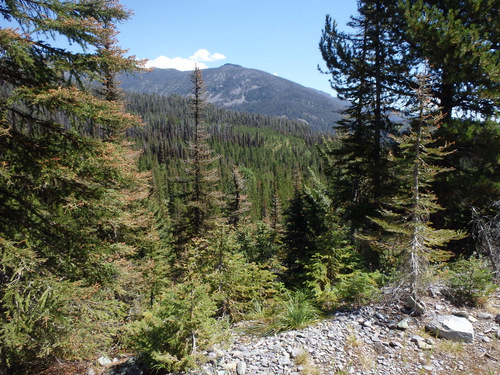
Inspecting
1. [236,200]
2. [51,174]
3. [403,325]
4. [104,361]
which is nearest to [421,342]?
[403,325]

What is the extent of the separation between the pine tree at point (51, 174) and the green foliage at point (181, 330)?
129cm

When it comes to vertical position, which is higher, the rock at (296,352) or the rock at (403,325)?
the rock at (403,325)

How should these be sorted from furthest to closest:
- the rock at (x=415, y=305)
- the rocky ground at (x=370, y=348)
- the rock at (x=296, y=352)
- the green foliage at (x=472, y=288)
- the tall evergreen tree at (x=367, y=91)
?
the tall evergreen tree at (x=367, y=91) → the green foliage at (x=472, y=288) → the rock at (x=415, y=305) → the rock at (x=296, y=352) → the rocky ground at (x=370, y=348)

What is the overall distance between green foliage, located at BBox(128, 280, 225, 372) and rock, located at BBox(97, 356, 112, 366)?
168cm

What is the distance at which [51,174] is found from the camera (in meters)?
4.12

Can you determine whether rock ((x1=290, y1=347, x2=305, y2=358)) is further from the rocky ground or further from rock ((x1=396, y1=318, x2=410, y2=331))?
rock ((x1=396, y1=318, x2=410, y2=331))

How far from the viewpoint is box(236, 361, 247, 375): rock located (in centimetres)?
367

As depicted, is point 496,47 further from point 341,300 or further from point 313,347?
point 313,347

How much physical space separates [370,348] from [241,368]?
194 cm

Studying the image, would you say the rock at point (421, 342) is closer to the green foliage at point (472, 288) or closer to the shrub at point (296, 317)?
the green foliage at point (472, 288)

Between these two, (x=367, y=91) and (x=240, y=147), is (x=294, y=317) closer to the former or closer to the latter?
(x=367, y=91)

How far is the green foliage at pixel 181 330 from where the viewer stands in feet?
13.0

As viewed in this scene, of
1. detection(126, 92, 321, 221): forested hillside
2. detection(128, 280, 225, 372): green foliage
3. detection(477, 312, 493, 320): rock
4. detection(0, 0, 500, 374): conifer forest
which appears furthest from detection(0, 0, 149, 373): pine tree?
detection(126, 92, 321, 221): forested hillside

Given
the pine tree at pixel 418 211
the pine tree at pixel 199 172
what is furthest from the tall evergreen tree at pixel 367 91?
the pine tree at pixel 199 172
